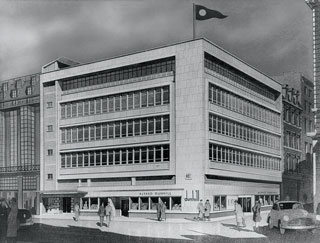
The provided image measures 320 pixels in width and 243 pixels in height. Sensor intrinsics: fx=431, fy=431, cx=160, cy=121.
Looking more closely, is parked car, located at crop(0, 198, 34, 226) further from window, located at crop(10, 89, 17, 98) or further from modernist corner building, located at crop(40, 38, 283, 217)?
window, located at crop(10, 89, 17, 98)

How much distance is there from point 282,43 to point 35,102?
1037cm

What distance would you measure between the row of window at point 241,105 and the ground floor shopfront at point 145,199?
2864 millimetres

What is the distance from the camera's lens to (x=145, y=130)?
20.0 m

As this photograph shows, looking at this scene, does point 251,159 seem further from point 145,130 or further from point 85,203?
point 145,130

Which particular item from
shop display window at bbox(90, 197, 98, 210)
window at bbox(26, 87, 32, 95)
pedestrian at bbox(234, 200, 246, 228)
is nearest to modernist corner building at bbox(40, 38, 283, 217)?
shop display window at bbox(90, 197, 98, 210)

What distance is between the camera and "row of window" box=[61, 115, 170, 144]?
17.7 meters

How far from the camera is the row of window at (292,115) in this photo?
11.0 metres

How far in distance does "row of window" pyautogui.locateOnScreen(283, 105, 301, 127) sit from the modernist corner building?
231cm

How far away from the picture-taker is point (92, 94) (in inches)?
728

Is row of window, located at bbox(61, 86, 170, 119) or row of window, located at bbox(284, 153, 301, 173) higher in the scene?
row of window, located at bbox(61, 86, 170, 119)

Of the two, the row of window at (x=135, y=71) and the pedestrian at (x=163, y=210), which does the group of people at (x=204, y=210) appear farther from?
the row of window at (x=135, y=71)

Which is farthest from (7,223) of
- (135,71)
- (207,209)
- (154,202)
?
(135,71)

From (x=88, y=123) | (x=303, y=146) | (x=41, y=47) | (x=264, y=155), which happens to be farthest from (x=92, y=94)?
(x=303, y=146)

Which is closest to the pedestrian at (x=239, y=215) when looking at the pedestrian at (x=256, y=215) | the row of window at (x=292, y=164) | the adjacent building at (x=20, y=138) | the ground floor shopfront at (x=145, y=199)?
the pedestrian at (x=256, y=215)
